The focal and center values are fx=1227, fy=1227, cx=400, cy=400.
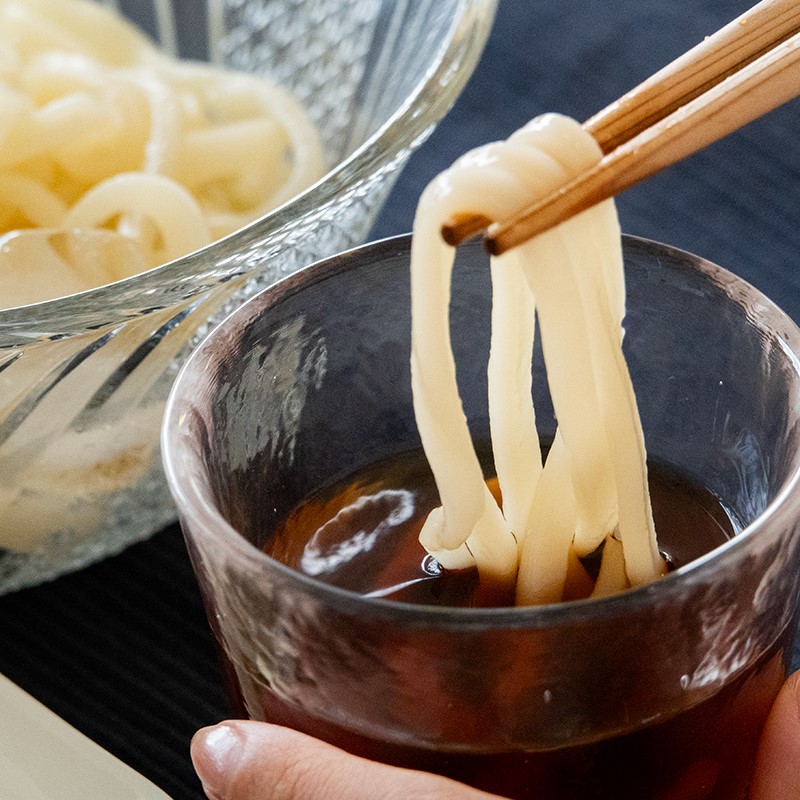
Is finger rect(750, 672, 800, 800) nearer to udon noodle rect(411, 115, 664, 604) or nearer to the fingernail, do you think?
udon noodle rect(411, 115, 664, 604)

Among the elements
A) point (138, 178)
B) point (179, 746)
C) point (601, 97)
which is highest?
point (138, 178)

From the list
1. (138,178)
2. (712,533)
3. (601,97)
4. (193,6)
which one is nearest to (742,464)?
(712,533)

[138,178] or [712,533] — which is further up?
[138,178]

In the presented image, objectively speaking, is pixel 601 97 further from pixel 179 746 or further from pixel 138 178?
pixel 179 746

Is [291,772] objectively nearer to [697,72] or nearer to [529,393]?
[529,393]

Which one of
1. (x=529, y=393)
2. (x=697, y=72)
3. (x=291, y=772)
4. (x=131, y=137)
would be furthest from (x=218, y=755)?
(x=131, y=137)

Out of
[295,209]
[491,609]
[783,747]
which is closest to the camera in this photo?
[491,609]
